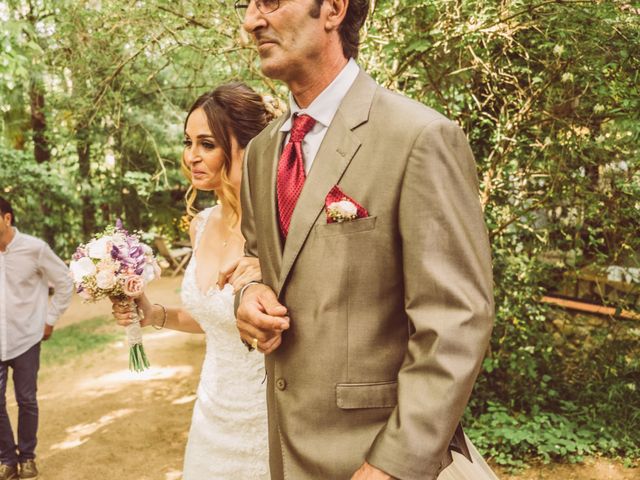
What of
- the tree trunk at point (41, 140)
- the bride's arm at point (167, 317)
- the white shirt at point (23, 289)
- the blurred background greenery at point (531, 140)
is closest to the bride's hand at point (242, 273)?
the bride's arm at point (167, 317)

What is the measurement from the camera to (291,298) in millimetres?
1493

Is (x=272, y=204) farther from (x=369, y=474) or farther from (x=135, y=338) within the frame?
(x=135, y=338)

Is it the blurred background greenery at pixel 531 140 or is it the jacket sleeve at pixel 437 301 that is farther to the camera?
the blurred background greenery at pixel 531 140

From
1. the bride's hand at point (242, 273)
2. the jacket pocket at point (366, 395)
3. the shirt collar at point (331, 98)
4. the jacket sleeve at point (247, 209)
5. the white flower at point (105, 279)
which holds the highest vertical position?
the shirt collar at point (331, 98)

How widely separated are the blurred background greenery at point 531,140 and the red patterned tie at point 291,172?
2698 mm

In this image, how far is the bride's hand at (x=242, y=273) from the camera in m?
1.81

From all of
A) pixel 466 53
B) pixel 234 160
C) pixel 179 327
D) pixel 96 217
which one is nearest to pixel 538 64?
pixel 466 53

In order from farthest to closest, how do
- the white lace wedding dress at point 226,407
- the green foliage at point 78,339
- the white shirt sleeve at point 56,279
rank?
the green foliage at point 78,339
the white shirt sleeve at point 56,279
the white lace wedding dress at point 226,407

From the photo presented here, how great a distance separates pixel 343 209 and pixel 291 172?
271mm

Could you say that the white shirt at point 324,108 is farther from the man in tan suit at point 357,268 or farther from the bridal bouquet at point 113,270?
the bridal bouquet at point 113,270

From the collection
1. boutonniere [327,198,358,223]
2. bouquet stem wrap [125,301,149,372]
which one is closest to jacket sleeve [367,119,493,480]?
boutonniere [327,198,358,223]

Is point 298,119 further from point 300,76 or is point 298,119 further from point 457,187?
point 457,187

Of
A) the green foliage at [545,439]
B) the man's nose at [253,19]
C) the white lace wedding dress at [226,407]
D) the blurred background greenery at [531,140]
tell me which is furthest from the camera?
the green foliage at [545,439]

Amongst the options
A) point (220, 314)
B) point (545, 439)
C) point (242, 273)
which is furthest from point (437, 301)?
point (545, 439)
